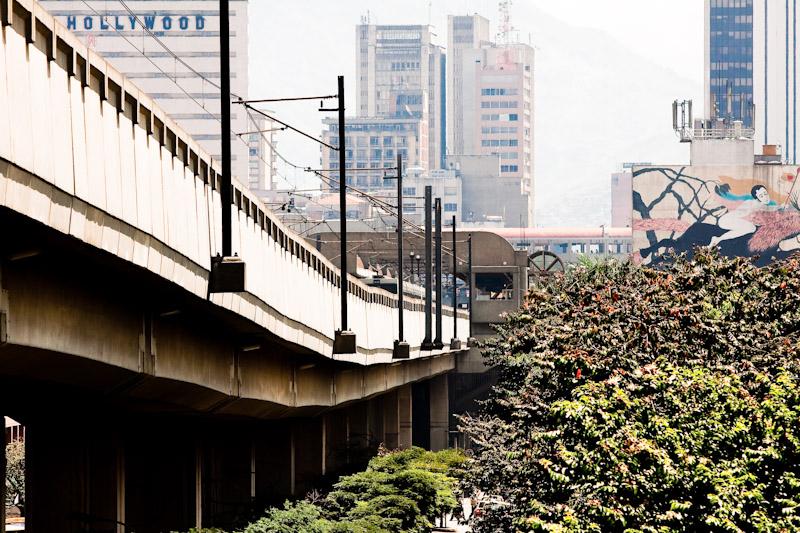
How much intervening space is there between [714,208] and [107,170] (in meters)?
147

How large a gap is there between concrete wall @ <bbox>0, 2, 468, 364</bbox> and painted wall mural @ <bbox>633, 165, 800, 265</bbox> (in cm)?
13469

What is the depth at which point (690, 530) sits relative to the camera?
2159cm

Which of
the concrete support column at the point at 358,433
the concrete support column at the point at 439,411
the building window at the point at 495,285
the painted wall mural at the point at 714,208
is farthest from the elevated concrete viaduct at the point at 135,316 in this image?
the painted wall mural at the point at 714,208

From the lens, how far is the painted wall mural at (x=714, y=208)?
15938 centimetres

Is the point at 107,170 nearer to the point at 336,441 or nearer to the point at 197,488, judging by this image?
the point at 197,488

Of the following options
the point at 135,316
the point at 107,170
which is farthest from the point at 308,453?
the point at 107,170

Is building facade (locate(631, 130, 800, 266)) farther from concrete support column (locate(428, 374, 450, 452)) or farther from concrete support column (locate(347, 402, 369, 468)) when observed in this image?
concrete support column (locate(347, 402, 369, 468))

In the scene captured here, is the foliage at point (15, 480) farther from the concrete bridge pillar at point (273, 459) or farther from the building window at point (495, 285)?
the building window at point (495, 285)

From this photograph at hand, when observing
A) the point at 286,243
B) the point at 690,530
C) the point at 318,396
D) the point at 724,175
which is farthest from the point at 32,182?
the point at 724,175

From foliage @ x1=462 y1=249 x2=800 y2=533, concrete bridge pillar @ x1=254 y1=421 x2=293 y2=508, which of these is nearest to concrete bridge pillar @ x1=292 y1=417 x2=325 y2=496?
concrete bridge pillar @ x1=254 y1=421 x2=293 y2=508

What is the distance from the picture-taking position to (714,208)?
16050 cm

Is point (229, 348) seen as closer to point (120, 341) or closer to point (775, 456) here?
point (120, 341)

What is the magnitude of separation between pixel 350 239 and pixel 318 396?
5327 cm

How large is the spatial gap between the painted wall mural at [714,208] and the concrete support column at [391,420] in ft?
267
